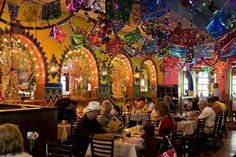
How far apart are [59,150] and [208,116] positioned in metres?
5.44

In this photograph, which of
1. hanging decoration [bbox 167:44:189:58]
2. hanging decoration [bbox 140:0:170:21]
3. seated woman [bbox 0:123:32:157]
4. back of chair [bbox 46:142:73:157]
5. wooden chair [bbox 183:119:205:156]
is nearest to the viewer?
seated woman [bbox 0:123:32:157]

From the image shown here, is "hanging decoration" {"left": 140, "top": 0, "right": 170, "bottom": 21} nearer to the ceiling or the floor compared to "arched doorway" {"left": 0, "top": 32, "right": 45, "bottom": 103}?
nearer to the ceiling

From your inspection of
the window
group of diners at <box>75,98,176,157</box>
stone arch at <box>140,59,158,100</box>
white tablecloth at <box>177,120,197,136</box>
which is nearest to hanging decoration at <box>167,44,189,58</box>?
white tablecloth at <box>177,120,197,136</box>

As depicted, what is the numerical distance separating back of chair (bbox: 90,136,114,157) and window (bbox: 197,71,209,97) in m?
17.6

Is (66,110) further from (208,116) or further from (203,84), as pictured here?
(203,84)

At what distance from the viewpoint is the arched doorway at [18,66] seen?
390 inches

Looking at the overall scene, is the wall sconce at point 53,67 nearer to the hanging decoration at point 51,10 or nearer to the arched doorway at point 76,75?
the arched doorway at point 76,75

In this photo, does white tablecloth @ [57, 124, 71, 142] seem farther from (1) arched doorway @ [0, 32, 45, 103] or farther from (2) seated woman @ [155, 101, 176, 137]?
(1) arched doorway @ [0, 32, 45, 103]

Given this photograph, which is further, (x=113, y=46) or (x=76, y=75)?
(x=76, y=75)

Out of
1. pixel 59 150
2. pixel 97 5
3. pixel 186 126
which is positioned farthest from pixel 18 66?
pixel 59 150

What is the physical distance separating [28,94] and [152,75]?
8.89 meters

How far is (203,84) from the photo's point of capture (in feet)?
71.9

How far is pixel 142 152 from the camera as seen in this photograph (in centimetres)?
529

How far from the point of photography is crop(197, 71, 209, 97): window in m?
21.8
